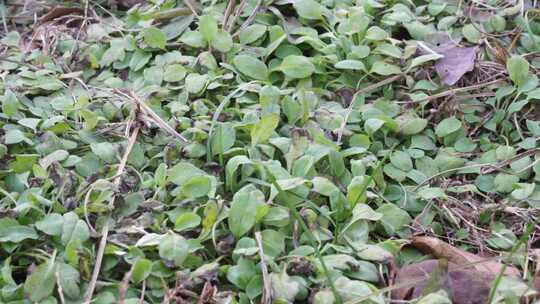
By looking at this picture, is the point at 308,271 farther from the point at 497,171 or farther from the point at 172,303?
the point at 497,171

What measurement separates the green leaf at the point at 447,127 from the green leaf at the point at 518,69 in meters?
0.15

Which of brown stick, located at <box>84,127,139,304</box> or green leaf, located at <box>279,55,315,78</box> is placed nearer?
brown stick, located at <box>84,127,139,304</box>

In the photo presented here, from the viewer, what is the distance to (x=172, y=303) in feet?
3.88

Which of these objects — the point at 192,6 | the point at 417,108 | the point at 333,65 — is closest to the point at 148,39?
the point at 192,6

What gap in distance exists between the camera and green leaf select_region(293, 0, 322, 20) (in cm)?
173

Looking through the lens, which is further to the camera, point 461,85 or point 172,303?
point 461,85

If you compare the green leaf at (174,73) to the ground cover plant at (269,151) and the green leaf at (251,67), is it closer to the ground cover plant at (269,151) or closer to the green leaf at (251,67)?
the ground cover plant at (269,151)

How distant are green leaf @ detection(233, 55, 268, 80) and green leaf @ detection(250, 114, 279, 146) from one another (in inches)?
8.3

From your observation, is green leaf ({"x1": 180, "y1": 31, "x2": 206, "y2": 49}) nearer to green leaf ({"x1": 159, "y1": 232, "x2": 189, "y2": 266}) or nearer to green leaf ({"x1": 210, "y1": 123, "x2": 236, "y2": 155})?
green leaf ({"x1": 210, "y1": 123, "x2": 236, "y2": 155})

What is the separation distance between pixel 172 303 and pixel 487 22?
0.99m

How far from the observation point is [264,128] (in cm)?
143

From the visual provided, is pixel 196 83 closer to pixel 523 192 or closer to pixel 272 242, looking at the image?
pixel 272 242

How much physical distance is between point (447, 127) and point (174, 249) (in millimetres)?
626

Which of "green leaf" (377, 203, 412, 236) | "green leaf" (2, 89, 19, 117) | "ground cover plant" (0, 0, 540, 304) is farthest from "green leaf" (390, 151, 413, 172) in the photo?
"green leaf" (2, 89, 19, 117)
